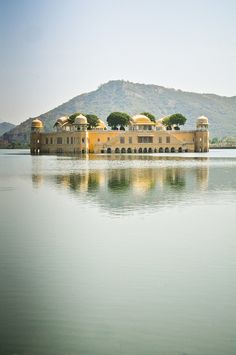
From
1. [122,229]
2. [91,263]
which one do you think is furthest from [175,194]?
[91,263]

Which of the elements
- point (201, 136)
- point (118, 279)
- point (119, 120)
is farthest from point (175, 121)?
point (118, 279)

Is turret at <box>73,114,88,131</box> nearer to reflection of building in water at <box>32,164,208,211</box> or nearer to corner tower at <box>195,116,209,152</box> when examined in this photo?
corner tower at <box>195,116,209,152</box>

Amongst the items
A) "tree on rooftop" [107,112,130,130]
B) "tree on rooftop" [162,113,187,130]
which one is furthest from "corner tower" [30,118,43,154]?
"tree on rooftop" [162,113,187,130]

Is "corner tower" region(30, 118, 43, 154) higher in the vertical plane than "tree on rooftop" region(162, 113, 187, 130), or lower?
lower

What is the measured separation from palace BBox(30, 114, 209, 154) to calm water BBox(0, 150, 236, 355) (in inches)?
2432

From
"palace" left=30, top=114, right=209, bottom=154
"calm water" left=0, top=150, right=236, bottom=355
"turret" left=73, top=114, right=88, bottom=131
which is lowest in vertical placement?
"calm water" left=0, top=150, right=236, bottom=355

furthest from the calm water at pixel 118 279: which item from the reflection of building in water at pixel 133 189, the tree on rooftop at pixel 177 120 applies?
the tree on rooftop at pixel 177 120

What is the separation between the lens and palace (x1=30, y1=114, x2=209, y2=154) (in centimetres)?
7700

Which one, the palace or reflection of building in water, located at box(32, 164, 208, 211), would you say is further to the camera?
the palace

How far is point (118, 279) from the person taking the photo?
7770 millimetres

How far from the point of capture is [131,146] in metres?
77.5

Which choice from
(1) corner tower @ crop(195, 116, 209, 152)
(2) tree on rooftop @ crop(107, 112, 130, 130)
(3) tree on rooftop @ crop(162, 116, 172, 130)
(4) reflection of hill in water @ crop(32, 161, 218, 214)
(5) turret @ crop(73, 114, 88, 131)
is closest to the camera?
(4) reflection of hill in water @ crop(32, 161, 218, 214)

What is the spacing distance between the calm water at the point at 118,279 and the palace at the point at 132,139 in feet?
203

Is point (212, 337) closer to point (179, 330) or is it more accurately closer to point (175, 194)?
point (179, 330)
